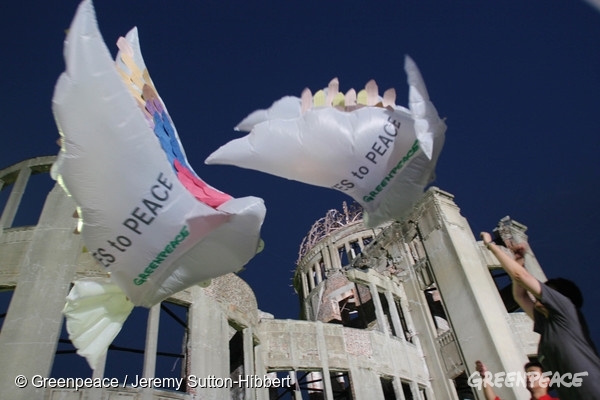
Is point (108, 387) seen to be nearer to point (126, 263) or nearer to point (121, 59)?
point (126, 263)

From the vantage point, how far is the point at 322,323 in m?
16.0

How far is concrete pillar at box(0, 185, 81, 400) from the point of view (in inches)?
340

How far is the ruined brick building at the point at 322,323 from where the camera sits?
9.40m

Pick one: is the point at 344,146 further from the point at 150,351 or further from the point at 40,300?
the point at 40,300

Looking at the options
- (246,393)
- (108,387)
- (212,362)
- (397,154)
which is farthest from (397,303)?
(397,154)

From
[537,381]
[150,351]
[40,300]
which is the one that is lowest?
[537,381]

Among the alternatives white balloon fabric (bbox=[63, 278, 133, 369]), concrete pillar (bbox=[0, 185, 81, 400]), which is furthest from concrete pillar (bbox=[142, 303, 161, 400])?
white balloon fabric (bbox=[63, 278, 133, 369])

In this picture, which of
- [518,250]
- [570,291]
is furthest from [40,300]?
[570,291]

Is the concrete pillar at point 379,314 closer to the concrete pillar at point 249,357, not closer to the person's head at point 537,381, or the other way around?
the concrete pillar at point 249,357

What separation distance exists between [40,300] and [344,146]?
8.99 metres

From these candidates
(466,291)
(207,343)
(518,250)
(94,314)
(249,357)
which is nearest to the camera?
(518,250)

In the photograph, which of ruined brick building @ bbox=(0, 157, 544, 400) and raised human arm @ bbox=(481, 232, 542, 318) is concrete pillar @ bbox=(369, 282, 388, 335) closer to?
ruined brick building @ bbox=(0, 157, 544, 400)

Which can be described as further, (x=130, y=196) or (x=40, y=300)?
(x=40, y=300)

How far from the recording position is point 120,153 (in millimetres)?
2775
